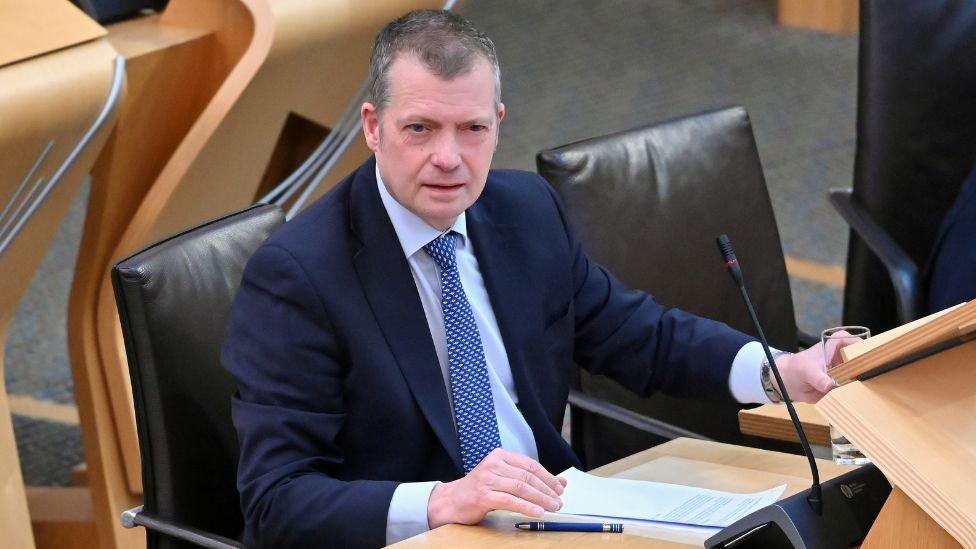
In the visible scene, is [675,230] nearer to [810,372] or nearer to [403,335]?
[810,372]

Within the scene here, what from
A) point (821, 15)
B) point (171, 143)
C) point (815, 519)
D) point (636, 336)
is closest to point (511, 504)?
point (815, 519)

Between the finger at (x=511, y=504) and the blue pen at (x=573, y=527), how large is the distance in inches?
1.6

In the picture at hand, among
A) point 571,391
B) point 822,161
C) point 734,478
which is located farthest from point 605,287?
point 822,161

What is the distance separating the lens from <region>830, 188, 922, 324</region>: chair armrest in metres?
2.59

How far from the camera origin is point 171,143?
9.27 feet

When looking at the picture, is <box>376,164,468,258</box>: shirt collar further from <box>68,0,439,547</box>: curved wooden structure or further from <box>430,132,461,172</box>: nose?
<box>68,0,439,547</box>: curved wooden structure

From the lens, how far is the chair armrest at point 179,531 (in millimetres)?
1783

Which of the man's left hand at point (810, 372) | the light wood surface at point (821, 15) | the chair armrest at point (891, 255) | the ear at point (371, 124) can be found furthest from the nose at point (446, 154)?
the light wood surface at point (821, 15)

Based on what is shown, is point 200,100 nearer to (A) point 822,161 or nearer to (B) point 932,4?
(B) point 932,4

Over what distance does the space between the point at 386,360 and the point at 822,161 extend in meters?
3.74

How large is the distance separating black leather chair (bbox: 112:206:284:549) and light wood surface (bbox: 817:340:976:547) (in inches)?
34.9

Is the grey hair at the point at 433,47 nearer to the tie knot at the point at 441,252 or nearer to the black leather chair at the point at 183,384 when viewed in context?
the tie knot at the point at 441,252

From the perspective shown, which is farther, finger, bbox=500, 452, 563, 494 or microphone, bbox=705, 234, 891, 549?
finger, bbox=500, 452, 563, 494

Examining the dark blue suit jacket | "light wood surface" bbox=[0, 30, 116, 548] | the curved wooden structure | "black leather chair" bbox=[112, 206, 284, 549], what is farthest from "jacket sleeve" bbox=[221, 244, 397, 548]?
the curved wooden structure
